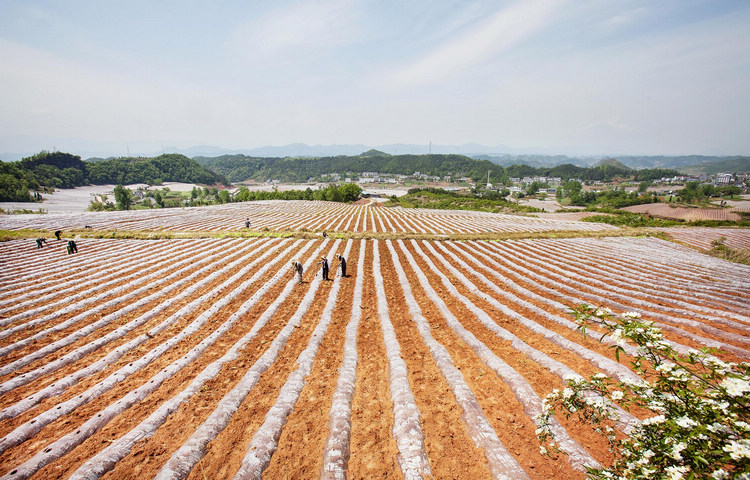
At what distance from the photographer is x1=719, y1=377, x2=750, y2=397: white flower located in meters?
2.09

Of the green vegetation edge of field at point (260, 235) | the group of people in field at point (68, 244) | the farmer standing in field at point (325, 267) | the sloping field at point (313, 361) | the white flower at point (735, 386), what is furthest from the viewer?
the green vegetation edge of field at point (260, 235)

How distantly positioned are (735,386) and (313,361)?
7.31 metres

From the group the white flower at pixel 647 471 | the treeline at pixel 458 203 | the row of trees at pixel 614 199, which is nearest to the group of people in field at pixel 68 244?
the white flower at pixel 647 471

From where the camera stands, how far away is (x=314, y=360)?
25.0 feet

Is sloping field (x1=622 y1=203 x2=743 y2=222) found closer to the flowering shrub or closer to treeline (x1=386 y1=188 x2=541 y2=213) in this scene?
treeline (x1=386 y1=188 x2=541 y2=213)

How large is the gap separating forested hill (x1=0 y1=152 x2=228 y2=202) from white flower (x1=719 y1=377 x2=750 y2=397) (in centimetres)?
13319

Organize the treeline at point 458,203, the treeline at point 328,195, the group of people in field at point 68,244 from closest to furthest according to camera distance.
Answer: the group of people in field at point 68,244 → the treeline at point 458,203 → the treeline at point 328,195

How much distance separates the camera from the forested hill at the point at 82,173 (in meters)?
87.4

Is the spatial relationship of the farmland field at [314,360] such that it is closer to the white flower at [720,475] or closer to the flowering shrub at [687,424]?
the flowering shrub at [687,424]

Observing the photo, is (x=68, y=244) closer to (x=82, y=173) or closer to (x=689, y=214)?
(x=689, y=214)

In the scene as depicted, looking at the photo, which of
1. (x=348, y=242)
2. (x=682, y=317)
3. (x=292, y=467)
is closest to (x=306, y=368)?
(x=292, y=467)

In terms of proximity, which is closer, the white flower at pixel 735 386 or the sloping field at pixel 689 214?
the white flower at pixel 735 386

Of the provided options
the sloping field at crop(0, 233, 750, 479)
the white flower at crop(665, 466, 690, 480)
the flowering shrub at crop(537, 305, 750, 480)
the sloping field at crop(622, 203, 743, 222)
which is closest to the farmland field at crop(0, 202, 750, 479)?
the sloping field at crop(0, 233, 750, 479)

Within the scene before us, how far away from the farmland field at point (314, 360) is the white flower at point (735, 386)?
2.64 m
